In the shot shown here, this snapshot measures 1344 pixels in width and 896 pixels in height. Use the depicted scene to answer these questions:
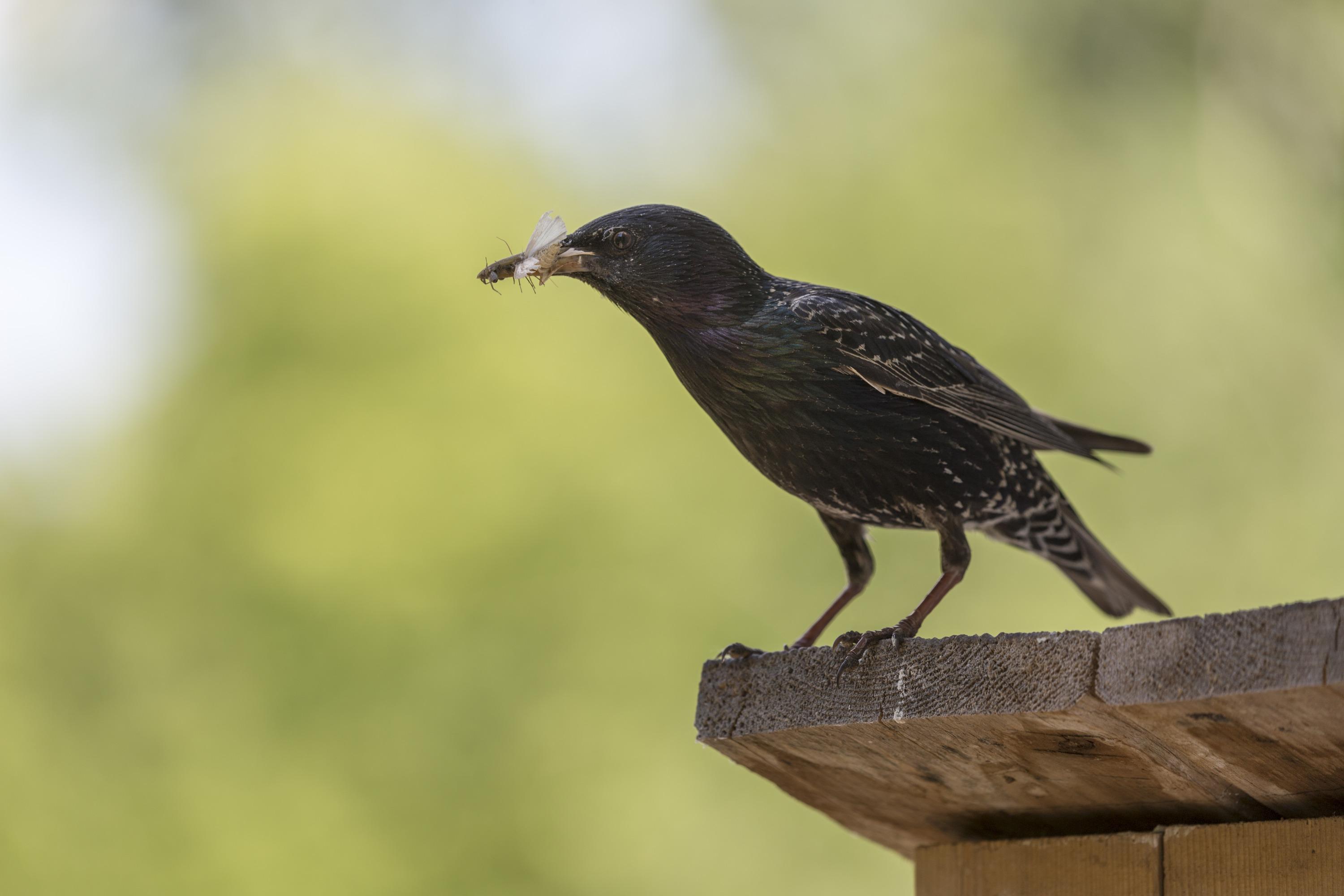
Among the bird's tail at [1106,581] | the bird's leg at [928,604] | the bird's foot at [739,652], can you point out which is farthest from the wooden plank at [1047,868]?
the bird's tail at [1106,581]

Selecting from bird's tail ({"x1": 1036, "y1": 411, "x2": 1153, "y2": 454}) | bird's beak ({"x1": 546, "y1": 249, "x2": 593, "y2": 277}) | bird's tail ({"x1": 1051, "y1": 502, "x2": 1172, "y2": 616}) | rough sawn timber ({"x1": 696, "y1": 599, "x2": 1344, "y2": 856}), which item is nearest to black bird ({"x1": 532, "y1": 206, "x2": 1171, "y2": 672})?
bird's beak ({"x1": 546, "y1": 249, "x2": 593, "y2": 277})

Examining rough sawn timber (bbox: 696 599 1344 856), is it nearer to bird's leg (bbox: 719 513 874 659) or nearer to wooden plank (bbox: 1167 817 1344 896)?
wooden plank (bbox: 1167 817 1344 896)

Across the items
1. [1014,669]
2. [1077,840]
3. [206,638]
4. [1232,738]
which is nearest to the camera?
[1232,738]

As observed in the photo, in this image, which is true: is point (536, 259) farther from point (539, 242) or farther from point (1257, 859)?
point (1257, 859)

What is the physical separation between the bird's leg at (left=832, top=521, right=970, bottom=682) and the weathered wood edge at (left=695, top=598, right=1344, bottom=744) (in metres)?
0.02

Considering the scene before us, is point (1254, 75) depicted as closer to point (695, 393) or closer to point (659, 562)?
point (659, 562)

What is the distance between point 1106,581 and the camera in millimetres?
3248

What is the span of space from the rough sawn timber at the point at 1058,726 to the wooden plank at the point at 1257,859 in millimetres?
39

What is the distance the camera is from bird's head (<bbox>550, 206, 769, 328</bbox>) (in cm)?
250

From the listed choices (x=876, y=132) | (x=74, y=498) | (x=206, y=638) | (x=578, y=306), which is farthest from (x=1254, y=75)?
(x=74, y=498)

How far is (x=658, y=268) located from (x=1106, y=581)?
1.47 metres

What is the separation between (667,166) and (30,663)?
4.48 meters

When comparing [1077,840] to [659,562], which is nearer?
[1077,840]

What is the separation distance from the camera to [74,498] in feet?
24.2
